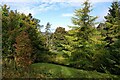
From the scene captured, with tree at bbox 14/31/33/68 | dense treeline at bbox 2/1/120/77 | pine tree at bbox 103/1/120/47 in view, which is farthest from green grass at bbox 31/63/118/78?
pine tree at bbox 103/1/120/47

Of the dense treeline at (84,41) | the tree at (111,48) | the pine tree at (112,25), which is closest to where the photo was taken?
the tree at (111,48)

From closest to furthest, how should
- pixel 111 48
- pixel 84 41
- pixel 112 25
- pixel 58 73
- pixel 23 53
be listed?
1. pixel 23 53
2. pixel 58 73
3. pixel 111 48
4. pixel 112 25
5. pixel 84 41

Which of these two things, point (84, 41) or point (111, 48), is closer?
point (111, 48)

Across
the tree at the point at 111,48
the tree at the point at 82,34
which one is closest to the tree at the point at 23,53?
the tree at the point at 111,48

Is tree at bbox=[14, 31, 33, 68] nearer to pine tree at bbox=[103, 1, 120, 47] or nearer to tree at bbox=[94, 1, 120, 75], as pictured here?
tree at bbox=[94, 1, 120, 75]

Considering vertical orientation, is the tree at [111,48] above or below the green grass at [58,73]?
above

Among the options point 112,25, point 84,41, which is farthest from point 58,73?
point 112,25

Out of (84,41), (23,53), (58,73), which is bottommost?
(58,73)

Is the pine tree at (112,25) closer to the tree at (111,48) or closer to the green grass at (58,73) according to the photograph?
the tree at (111,48)

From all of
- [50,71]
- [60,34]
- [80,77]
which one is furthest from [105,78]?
[60,34]

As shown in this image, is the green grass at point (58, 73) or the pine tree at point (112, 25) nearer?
the green grass at point (58, 73)

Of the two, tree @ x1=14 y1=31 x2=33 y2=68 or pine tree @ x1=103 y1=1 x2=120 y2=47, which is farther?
pine tree @ x1=103 y1=1 x2=120 y2=47

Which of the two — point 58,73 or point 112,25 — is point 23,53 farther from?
point 112,25

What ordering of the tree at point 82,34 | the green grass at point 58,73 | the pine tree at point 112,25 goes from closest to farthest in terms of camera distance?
the green grass at point 58,73 < the pine tree at point 112,25 < the tree at point 82,34
